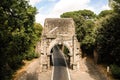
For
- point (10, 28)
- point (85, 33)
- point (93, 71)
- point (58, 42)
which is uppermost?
point (10, 28)

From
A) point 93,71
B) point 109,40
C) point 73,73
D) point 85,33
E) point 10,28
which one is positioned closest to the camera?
point 10,28

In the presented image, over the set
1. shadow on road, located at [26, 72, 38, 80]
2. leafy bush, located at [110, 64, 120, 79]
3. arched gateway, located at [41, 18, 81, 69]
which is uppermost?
arched gateway, located at [41, 18, 81, 69]

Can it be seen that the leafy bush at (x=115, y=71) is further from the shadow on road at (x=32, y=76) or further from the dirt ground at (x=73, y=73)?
the shadow on road at (x=32, y=76)

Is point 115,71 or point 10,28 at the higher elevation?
point 10,28

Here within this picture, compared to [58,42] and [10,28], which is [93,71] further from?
[10,28]

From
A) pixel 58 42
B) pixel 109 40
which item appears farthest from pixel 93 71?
pixel 58 42

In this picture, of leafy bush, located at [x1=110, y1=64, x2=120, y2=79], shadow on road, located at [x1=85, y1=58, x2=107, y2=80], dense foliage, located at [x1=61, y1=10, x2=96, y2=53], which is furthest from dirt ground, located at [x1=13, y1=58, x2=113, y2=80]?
dense foliage, located at [x1=61, y1=10, x2=96, y2=53]

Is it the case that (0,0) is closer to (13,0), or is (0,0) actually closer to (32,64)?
(13,0)

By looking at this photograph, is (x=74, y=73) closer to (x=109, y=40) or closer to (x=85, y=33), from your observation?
(x=109, y=40)

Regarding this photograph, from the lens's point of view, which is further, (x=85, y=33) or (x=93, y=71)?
(x=85, y=33)

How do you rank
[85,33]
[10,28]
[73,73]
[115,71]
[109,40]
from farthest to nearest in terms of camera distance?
[85,33], [73,73], [109,40], [115,71], [10,28]

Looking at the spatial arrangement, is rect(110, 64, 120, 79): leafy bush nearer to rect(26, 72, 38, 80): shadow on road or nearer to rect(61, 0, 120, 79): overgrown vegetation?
rect(61, 0, 120, 79): overgrown vegetation

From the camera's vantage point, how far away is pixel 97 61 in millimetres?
44562

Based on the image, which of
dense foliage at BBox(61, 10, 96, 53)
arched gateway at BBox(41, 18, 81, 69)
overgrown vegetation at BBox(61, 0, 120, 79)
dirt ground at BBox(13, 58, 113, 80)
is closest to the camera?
dirt ground at BBox(13, 58, 113, 80)
